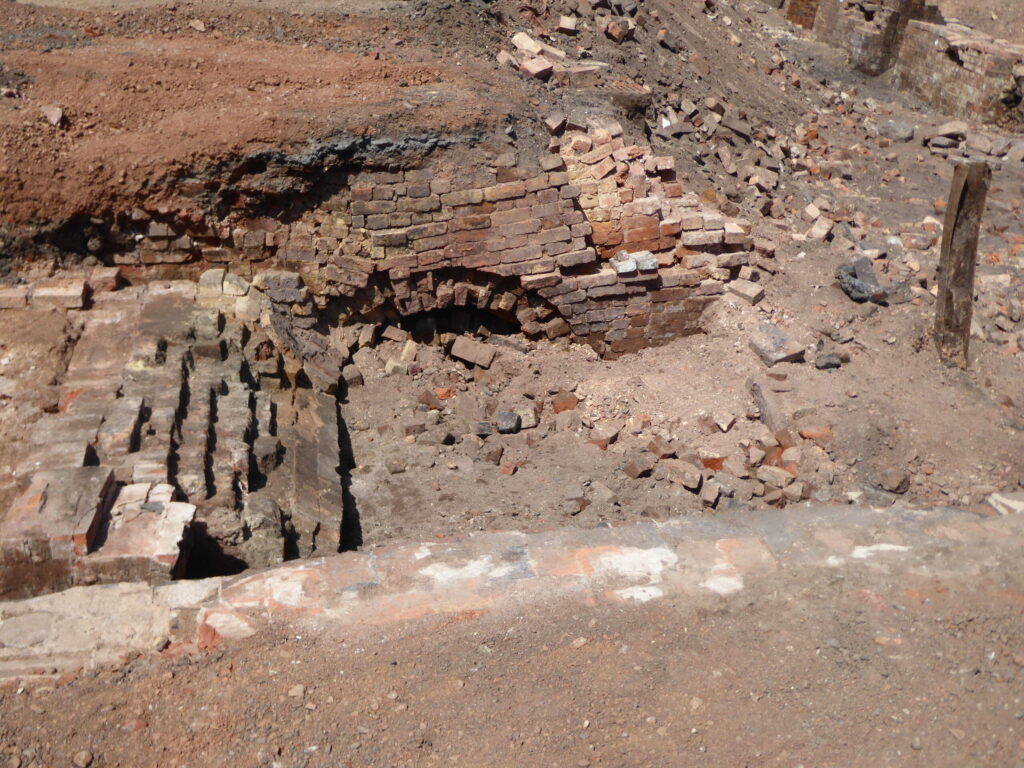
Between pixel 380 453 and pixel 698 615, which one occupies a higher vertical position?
pixel 698 615

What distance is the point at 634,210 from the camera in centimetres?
679

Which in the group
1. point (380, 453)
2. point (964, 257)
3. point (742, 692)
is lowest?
point (380, 453)

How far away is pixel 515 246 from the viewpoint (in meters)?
6.50

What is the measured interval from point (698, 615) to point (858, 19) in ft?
37.1

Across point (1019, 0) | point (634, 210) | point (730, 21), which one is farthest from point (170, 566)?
point (1019, 0)

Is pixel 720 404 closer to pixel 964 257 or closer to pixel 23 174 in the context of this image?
pixel 964 257

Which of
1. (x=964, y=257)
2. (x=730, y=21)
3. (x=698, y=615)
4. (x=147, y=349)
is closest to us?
(x=698, y=615)

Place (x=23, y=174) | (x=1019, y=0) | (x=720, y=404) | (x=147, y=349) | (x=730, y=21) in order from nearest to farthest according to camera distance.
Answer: (x=147, y=349), (x=23, y=174), (x=720, y=404), (x=730, y=21), (x=1019, y=0)

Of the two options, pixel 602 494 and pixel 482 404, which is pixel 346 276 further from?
pixel 602 494

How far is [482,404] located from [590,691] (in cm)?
307

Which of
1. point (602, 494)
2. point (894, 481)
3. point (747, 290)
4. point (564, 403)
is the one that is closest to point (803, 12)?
point (747, 290)

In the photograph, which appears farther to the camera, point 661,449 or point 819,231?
point 819,231

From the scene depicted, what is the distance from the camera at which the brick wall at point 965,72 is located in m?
10.7

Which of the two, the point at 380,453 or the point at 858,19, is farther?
the point at 858,19
